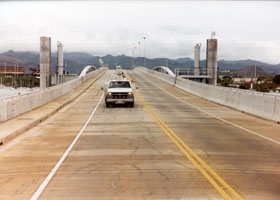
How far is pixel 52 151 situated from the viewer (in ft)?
37.1

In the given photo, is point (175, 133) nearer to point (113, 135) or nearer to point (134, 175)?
point (113, 135)

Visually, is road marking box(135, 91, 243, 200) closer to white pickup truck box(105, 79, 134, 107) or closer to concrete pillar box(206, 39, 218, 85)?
white pickup truck box(105, 79, 134, 107)

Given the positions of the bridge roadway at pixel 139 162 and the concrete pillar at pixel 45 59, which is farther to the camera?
the concrete pillar at pixel 45 59

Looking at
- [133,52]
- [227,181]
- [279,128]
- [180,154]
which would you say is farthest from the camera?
[133,52]

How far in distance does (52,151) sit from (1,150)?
1635 millimetres

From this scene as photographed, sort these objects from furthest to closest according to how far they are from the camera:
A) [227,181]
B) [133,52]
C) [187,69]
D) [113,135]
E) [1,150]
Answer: [133,52] < [187,69] < [113,135] < [1,150] < [227,181]

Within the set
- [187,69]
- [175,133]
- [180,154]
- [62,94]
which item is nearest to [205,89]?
[62,94]

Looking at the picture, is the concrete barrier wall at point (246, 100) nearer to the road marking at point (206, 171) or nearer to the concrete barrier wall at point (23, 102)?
the road marking at point (206, 171)

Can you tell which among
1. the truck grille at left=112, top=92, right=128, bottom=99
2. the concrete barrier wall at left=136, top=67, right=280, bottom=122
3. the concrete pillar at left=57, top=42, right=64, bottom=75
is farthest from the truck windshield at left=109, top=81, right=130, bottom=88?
the concrete pillar at left=57, top=42, right=64, bottom=75

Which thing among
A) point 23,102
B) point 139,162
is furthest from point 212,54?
point 139,162

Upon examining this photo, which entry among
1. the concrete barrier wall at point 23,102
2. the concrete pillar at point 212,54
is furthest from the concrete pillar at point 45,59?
the concrete pillar at point 212,54

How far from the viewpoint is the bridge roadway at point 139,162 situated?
7.25m

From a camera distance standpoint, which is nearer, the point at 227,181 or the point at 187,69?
the point at 227,181

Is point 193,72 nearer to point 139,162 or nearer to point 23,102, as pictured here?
point 23,102
